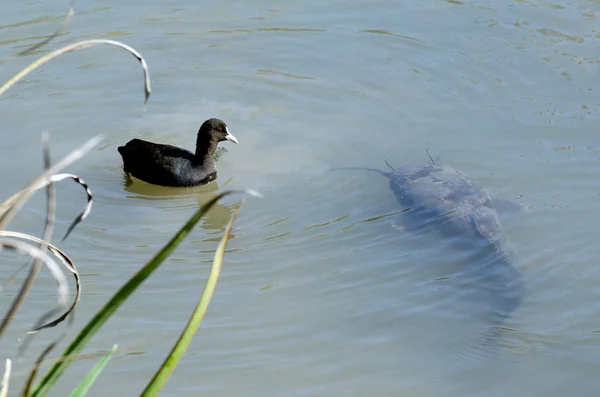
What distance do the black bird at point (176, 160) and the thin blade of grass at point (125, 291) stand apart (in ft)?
18.7

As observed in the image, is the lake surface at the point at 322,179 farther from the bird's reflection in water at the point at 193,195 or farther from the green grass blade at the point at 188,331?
the green grass blade at the point at 188,331

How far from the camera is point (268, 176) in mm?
8008

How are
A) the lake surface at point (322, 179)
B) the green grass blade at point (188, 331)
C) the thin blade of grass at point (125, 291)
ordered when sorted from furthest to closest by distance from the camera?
1. the lake surface at point (322, 179)
2. the green grass blade at point (188, 331)
3. the thin blade of grass at point (125, 291)

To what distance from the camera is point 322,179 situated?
25.9 feet

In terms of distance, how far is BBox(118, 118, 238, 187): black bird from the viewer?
796 cm

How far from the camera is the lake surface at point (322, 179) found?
5.43 metres

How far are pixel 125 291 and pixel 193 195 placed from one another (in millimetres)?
6141

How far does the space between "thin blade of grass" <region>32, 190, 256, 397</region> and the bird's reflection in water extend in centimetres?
534

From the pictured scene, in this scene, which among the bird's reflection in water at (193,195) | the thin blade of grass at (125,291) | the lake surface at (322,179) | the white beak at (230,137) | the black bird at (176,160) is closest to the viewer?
the thin blade of grass at (125,291)

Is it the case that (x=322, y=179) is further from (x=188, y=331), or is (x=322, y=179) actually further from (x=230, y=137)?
(x=188, y=331)

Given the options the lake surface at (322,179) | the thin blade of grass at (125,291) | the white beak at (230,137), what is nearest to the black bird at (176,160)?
the white beak at (230,137)

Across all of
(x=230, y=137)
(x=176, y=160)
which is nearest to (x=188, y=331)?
(x=176, y=160)

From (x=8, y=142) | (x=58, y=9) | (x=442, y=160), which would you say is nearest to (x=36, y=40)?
(x=58, y=9)

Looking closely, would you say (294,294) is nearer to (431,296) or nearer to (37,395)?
(431,296)
